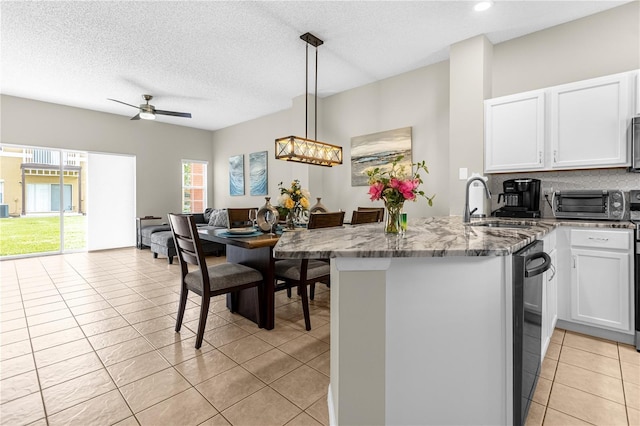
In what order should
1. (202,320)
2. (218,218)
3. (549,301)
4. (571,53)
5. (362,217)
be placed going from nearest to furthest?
(549,301) → (202,320) → (571,53) → (362,217) → (218,218)

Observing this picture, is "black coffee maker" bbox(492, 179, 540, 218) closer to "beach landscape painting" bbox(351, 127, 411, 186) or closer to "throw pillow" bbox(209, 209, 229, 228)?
"beach landscape painting" bbox(351, 127, 411, 186)

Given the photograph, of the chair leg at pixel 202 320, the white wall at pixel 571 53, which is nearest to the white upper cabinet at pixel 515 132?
the white wall at pixel 571 53

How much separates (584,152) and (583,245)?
851 mm

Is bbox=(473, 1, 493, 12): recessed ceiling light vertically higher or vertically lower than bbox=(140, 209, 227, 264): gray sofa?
higher

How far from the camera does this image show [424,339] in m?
1.27

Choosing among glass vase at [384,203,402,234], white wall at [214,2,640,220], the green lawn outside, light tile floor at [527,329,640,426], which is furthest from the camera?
the green lawn outside

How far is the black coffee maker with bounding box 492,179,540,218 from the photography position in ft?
9.49

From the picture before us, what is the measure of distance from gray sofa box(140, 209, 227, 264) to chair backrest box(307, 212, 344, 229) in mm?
2759

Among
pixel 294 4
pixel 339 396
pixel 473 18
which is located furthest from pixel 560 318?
pixel 294 4

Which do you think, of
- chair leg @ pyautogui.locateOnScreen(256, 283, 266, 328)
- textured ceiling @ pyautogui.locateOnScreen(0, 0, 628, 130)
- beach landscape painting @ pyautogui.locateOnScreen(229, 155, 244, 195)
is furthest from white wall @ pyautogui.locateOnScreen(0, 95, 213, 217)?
chair leg @ pyautogui.locateOnScreen(256, 283, 266, 328)

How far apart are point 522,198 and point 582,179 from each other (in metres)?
0.56

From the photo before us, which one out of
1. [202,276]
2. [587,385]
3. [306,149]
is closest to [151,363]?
[202,276]

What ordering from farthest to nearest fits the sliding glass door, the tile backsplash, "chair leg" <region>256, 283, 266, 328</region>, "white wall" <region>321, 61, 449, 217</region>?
the sliding glass door
"white wall" <region>321, 61, 449, 217</region>
the tile backsplash
"chair leg" <region>256, 283, 266, 328</region>

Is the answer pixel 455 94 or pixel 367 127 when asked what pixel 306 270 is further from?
pixel 367 127
